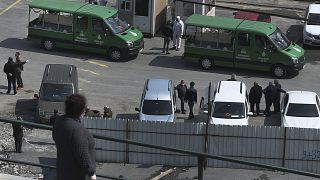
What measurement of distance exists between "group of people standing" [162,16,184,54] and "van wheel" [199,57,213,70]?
233cm

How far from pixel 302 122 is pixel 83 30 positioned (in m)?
11.5

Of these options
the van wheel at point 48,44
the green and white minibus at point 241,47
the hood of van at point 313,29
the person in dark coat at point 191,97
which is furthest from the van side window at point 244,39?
the van wheel at point 48,44

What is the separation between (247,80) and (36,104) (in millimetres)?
8897

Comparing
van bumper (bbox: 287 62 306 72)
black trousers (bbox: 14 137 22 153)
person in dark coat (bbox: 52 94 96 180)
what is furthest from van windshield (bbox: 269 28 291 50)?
person in dark coat (bbox: 52 94 96 180)

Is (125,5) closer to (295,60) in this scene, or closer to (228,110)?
(295,60)

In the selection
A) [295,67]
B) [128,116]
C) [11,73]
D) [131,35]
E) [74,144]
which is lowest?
[128,116]

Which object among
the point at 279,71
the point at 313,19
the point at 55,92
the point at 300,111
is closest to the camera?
the point at 300,111

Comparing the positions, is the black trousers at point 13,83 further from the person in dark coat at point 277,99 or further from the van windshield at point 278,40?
the van windshield at point 278,40

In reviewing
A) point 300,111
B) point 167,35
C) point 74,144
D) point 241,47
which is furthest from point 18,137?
point 74,144

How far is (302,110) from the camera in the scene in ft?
81.3

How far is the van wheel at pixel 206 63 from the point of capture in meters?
31.3

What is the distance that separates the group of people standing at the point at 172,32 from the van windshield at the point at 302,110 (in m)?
9.24

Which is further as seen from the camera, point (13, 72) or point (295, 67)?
point (295, 67)

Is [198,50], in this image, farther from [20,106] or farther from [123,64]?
[20,106]
